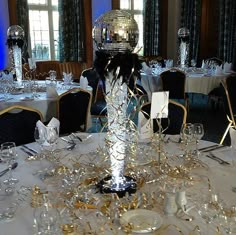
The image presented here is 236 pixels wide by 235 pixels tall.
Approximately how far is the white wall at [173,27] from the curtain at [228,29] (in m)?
1.22

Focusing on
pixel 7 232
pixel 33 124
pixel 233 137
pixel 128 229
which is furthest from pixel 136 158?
pixel 33 124

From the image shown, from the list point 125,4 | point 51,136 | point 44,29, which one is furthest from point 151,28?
point 51,136

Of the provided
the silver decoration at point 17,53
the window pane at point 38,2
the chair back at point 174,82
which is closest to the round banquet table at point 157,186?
the silver decoration at point 17,53

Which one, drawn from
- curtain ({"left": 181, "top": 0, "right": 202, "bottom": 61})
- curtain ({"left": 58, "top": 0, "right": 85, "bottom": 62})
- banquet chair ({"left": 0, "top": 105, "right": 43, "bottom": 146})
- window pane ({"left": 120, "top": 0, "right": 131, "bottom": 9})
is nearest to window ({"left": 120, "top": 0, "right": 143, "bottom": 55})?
window pane ({"left": 120, "top": 0, "right": 131, "bottom": 9})

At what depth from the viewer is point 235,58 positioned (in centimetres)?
787

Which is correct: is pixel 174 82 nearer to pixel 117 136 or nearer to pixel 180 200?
pixel 117 136

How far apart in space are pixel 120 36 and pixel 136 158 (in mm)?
687

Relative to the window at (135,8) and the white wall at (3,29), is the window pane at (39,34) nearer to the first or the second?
the white wall at (3,29)

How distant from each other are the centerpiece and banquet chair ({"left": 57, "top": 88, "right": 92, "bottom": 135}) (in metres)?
1.76

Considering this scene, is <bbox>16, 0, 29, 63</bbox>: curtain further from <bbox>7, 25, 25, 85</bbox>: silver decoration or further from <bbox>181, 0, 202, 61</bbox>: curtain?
<bbox>181, 0, 202, 61</bbox>: curtain

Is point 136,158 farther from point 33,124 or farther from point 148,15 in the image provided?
point 148,15

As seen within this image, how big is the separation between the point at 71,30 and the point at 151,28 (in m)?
2.24

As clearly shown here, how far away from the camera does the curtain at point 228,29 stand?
25.5ft

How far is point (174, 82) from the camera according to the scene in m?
5.16
